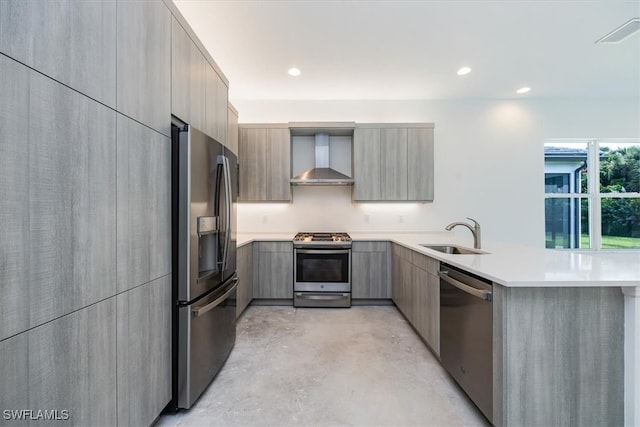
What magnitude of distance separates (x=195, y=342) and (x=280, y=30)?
107 inches

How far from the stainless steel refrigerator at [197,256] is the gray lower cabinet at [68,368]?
44cm

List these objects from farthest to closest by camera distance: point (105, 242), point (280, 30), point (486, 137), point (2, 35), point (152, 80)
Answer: point (486, 137) < point (280, 30) < point (152, 80) < point (105, 242) < point (2, 35)

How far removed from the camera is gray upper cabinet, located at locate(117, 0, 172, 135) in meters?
1.22

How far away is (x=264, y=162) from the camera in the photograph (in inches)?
151

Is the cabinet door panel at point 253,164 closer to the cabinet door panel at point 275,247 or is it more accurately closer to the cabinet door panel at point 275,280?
the cabinet door panel at point 275,247

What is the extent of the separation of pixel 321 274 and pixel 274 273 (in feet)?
2.06

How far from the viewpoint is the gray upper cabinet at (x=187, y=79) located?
1610 mm

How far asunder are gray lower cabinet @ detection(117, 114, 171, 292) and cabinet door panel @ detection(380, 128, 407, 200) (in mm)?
2923

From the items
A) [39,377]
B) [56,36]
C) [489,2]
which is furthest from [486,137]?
[39,377]

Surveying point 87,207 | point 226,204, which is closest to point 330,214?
Result: point 226,204

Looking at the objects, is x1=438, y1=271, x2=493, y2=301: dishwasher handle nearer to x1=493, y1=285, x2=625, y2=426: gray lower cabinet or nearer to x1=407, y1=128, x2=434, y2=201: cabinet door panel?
x1=493, y1=285, x2=625, y2=426: gray lower cabinet

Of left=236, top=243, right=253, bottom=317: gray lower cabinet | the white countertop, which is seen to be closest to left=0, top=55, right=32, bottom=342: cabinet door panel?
the white countertop

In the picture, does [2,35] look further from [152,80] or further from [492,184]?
[492,184]

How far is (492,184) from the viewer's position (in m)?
4.17
